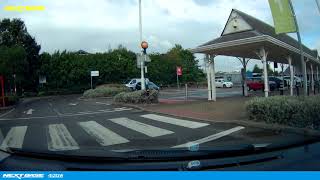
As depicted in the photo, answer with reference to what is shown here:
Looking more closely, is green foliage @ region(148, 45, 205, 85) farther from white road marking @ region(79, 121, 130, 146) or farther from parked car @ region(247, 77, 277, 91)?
white road marking @ region(79, 121, 130, 146)

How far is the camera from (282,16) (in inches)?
510

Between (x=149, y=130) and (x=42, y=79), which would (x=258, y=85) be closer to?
(x=42, y=79)

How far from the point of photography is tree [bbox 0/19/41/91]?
2250 inches

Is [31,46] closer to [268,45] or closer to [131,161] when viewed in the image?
[268,45]

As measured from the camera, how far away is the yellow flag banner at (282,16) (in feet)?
42.4

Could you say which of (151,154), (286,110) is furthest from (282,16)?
(151,154)

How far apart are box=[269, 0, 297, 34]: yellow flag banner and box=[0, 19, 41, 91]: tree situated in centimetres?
4729

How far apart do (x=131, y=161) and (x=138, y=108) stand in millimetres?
18054

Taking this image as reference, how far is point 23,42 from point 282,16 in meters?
51.6

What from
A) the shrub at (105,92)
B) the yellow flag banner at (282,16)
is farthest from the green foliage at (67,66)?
the yellow flag banner at (282,16)

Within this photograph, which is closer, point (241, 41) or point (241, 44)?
point (241, 41)

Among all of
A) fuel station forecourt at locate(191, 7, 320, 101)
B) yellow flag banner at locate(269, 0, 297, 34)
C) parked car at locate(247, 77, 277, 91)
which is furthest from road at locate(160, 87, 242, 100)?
yellow flag banner at locate(269, 0, 297, 34)

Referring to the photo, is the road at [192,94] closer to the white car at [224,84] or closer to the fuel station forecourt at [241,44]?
the fuel station forecourt at [241,44]

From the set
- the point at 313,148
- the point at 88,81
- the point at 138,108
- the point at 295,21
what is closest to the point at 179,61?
the point at 88,81
